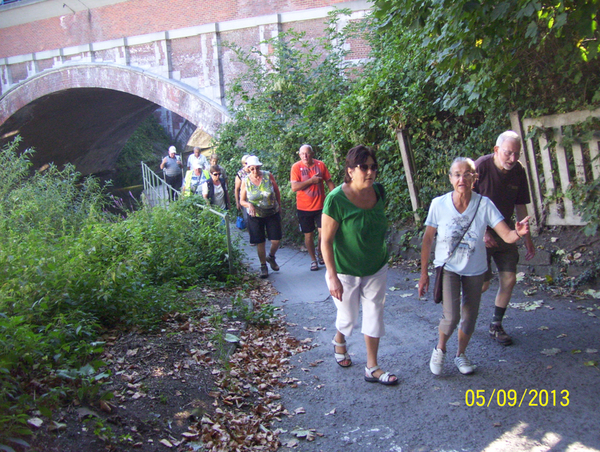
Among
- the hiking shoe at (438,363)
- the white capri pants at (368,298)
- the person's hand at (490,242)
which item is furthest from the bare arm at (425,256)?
the person's hand at (490,242)

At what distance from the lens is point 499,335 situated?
4773 mm

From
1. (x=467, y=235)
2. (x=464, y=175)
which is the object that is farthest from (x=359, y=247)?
(x=464, y=175)

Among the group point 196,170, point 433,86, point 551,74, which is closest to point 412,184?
point 433,86

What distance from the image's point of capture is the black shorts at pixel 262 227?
25.2 ft

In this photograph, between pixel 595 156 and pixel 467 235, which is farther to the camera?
pixel 595 156

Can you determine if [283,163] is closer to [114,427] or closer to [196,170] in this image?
[196,170]

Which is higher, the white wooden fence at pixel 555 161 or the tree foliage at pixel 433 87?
the tree foliage at pixel 433 87

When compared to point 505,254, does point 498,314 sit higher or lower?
lower

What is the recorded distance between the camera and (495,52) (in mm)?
5766

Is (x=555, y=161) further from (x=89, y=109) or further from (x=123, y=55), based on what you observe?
(x=89, y=109)

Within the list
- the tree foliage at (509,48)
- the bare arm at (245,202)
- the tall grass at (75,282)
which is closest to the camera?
the tall grass at (75,282)

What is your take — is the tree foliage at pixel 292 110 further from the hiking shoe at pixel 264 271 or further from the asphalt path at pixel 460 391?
the asphalt path at pixel 460 391

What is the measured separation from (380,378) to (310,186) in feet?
12.7
